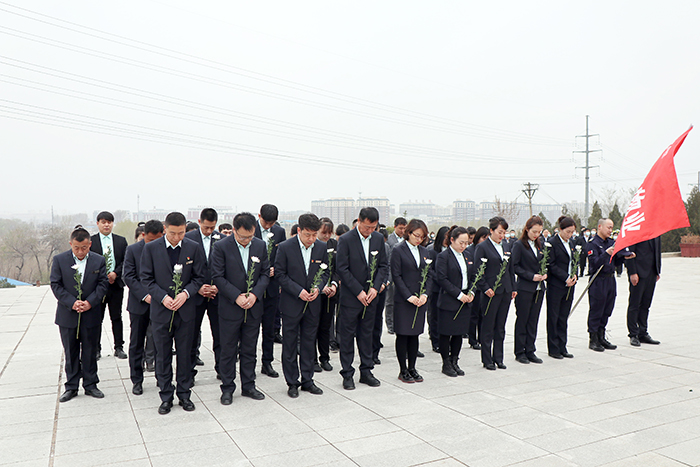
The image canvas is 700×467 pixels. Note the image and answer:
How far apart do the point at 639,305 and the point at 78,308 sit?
7.71 meters

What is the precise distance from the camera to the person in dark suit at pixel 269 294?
6.15 metres

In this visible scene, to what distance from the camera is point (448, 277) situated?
242 inches

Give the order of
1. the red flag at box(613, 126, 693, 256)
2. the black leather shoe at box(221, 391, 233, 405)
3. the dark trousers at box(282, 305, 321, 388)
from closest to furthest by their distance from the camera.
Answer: the black leather shoe at box(221, 391, 233, 405) < the dark trousers at box(282, 305, 321, 388) < the red flag at box(613, 126, 693, 256)

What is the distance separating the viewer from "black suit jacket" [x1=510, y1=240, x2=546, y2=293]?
6.66 m

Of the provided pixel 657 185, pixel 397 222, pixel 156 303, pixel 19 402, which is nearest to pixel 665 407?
pixel 657 185

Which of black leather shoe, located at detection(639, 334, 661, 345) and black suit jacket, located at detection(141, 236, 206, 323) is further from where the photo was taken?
black leather shoe, located at detection(639, 334, 661, 345)

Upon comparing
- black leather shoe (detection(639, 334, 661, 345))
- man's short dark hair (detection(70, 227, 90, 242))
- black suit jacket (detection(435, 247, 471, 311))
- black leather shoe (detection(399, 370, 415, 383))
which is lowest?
black leather shoe (detection(639, 334, 661, 345))

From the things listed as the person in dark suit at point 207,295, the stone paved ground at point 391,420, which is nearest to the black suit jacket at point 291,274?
the person in dark suit at point 207,295

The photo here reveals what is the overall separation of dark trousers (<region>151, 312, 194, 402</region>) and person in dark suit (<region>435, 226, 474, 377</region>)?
292cm

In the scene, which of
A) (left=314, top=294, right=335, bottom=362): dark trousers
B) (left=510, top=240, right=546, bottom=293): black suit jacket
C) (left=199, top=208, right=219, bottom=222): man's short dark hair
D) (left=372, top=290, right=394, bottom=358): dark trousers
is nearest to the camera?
(left=199, top=208, right=219, bottom=222): man's short dark hair

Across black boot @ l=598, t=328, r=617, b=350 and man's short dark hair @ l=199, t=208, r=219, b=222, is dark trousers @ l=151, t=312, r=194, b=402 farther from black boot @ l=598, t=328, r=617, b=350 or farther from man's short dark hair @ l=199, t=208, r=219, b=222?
black boot @ l=598, t=328, r=617, b=350

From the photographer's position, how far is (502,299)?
644 cm

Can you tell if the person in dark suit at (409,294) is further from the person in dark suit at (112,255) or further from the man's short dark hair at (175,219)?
the person in dark suit at (112,255)

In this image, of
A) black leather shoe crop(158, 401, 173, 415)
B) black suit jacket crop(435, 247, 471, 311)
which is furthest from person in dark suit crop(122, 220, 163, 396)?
black suit jacket crop(435, 247, 471, 311)
